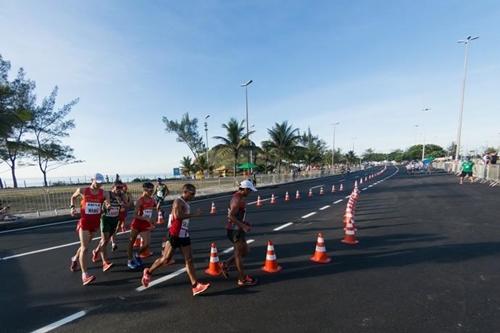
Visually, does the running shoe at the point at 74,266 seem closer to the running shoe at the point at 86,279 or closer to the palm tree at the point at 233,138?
the running shoe at the point at 86,279

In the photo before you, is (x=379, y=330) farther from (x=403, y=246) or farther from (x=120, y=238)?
(x=120, y=238)

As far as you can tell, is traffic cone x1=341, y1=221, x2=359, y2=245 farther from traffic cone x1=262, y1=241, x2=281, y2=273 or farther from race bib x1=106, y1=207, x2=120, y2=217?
race bib x1=106, y1=207, x2=120, y2=217

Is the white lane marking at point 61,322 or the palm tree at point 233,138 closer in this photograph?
the white lane marking at point 61,322

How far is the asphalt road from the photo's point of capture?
11.2 feet

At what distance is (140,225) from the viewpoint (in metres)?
5.62

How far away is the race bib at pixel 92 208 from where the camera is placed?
4.96 metres

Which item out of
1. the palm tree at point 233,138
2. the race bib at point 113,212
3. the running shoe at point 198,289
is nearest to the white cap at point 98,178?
the race bib at point 113,212

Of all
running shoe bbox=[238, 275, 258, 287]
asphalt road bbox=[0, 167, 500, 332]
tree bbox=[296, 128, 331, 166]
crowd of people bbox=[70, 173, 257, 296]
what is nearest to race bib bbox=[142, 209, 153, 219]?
crowd of people bbox=[70, 173, 257, 296]

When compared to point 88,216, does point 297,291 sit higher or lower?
lower

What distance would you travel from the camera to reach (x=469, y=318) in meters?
3.37

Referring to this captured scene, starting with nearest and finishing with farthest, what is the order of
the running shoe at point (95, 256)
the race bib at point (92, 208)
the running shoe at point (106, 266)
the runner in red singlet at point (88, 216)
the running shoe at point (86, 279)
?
the running shoe at point (86, 279) < the runner in red singlet at point (88, 216) < the race bib at point (92, 208) < the running shoe at point (106, 266) < the running shoe at point (95, 256)

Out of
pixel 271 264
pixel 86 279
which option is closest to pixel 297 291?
pixel 271 264

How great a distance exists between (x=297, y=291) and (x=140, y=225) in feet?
10.7

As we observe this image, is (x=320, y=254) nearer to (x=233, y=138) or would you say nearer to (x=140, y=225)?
(x=140, y=225)
